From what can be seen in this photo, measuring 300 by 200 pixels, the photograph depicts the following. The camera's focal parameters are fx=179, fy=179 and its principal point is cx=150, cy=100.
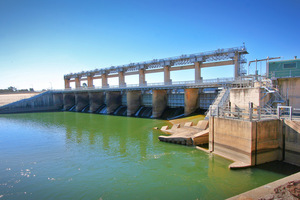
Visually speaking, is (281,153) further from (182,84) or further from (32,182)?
(182,84)

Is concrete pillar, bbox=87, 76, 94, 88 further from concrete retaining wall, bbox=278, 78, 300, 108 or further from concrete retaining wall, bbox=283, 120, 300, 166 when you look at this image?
concrete retaining wall, bbox=283, 120, 300, 166

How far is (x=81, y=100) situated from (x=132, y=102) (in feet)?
69.5

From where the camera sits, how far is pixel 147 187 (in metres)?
9.59

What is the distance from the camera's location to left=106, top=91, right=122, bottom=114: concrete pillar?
43344 mm

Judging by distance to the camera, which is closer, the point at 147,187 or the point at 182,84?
the point at 147,187

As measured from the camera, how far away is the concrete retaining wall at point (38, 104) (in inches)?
1833

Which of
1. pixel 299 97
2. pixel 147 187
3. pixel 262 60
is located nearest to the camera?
pixel 147 187

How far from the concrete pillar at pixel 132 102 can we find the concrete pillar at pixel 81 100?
2016 centimetres

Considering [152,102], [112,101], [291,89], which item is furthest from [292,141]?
[112,101]

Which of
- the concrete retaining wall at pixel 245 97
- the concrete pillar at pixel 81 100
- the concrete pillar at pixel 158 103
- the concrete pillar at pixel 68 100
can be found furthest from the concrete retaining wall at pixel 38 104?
the concrete retaining wall at pixel 245 97

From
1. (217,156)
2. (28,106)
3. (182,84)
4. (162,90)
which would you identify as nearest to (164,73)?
(162,90)

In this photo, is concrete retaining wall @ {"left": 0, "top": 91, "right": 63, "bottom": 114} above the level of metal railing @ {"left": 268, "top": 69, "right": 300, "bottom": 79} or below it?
below

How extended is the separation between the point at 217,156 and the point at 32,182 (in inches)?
478

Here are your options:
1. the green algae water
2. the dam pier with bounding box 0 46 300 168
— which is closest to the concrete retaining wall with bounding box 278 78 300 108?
the dam pier with bounding box 0 46 300 168
